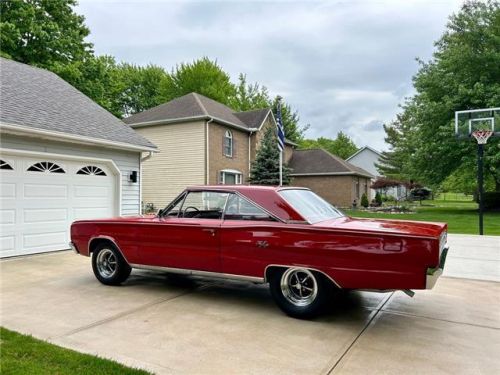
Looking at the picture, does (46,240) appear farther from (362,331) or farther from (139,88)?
(139,88)

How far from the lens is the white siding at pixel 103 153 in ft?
26.3

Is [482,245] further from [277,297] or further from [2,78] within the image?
[2,78]

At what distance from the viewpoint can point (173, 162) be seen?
1997cm

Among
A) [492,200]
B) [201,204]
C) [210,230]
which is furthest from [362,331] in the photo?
[492,200]

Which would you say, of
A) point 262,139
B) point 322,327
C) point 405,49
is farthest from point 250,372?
point 262,139

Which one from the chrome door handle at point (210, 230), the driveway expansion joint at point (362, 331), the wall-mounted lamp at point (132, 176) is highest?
the wall-mounted lamp at point (132, 176)

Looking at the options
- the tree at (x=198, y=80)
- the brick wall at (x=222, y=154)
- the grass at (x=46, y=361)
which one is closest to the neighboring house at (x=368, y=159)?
the tree at (x=198, y=80)

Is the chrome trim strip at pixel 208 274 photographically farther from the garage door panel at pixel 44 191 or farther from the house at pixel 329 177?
the house at pixel 329 177

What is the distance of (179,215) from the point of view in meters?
5.40

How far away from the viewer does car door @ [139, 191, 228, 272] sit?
16.0ft

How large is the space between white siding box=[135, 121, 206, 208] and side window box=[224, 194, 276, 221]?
13.9 m

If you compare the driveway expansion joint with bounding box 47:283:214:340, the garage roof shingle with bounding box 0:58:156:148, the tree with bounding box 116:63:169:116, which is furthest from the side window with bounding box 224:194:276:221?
the tree with bounding box 116:63:169:116

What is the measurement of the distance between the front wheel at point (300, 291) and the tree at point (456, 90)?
20.0 metres

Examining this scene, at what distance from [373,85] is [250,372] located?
1800 cm
